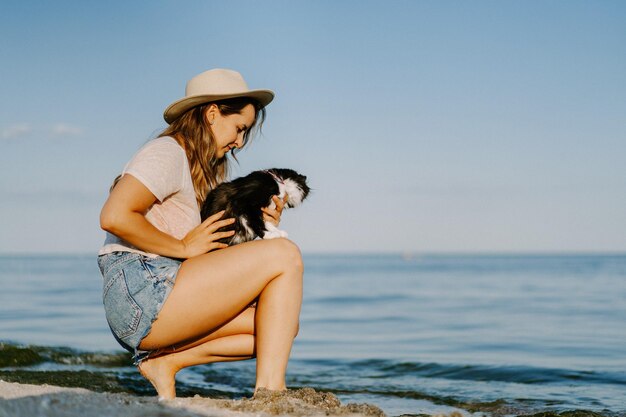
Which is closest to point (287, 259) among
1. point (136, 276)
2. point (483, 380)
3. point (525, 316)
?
point (136, 276)

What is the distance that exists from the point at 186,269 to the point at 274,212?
0.83 meters

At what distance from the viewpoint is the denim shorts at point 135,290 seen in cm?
325

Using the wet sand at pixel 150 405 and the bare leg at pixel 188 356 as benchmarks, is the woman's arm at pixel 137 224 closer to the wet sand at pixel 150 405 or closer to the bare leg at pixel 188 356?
the bare leg at pixel 188 356

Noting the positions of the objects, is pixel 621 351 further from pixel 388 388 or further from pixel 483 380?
pixel 388 388

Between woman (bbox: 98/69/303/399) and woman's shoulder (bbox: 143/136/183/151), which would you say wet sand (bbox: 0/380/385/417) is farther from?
woman's shoulder (bbox: 143/136/183/151)

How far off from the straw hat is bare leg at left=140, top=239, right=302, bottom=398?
0.85 meters

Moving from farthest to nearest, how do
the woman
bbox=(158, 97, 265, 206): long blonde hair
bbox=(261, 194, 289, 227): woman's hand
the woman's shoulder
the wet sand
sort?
1. bbox=(261, 194, 289, 227): woman's hand
2. bbox=(158, 97, 265, 206): long blonde hair
3. the woman's shoulder
4. the woman
5. the wet sand

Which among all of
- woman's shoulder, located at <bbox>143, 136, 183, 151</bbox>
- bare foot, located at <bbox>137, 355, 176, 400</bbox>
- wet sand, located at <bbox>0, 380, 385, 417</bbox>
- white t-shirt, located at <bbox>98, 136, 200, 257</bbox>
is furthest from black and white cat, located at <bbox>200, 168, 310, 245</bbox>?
wet sand, located at <bbox>0, 380, 385, 417</bbox>

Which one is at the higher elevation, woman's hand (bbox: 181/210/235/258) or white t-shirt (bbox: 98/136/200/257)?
white t-shirt (bbox: 98/136/200/257)

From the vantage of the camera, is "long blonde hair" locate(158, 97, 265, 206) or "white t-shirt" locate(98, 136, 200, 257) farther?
"long blonde hair" locate(158, 97, 265, 206)

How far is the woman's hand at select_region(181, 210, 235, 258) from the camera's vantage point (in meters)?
3.45

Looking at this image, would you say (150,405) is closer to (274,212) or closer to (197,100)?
(274,212)

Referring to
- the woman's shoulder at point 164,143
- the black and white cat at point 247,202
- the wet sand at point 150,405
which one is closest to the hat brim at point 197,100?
the woman's shoulder at point 164,143

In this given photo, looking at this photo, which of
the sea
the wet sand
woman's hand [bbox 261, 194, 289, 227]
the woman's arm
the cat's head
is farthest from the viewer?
the sea
